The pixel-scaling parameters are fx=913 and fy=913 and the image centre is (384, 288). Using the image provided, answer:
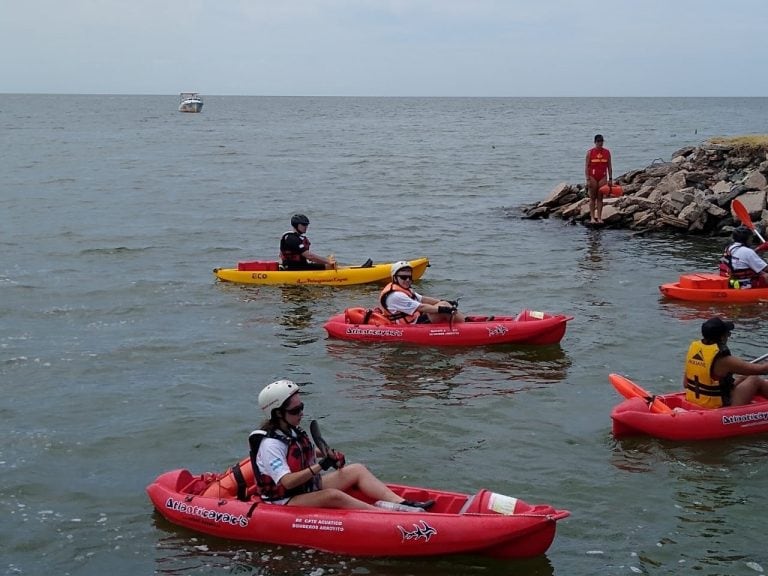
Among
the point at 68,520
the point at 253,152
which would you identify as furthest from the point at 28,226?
the point at 253,152

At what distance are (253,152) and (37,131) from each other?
109ft

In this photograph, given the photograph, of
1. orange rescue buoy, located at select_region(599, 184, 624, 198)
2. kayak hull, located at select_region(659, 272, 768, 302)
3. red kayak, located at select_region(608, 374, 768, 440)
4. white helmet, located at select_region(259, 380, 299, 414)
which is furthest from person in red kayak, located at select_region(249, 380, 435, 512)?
orange rescue buoy, located at select_region(599, 184, 624, 198)

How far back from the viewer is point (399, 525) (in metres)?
8.11

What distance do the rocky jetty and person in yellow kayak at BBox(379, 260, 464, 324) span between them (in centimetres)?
1101

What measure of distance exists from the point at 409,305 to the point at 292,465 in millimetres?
6721

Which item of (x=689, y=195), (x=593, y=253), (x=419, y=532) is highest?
(x=689, y=195)

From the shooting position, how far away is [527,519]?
25.8 ft

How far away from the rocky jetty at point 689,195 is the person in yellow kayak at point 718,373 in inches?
492

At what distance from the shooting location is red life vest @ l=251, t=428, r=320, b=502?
8375 mm

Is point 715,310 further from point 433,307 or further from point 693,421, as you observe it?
point 693,421

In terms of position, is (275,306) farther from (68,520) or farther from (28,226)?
(28,226)

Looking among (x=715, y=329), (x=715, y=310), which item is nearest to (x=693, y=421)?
(x=715, y=329)

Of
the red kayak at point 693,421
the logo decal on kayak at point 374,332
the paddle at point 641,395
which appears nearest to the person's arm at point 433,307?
the logo decal on kayak at point 374,332

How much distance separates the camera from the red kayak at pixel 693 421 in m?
10.7
